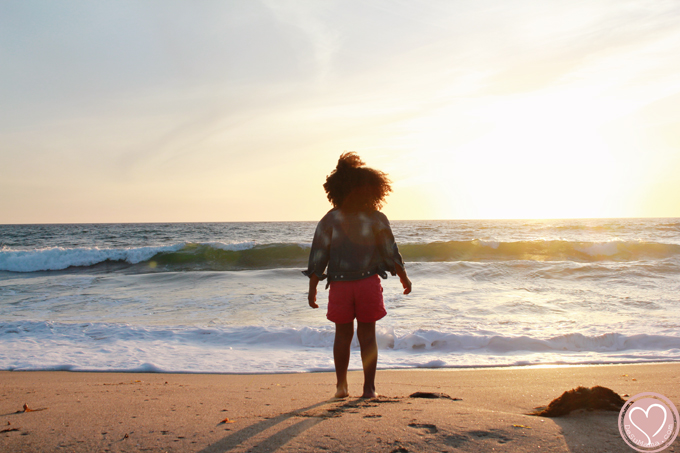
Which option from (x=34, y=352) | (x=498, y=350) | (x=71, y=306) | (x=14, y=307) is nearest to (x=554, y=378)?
(x=498, y=350)

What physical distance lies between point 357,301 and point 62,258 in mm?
19504

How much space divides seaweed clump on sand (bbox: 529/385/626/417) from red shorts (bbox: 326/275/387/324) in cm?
113

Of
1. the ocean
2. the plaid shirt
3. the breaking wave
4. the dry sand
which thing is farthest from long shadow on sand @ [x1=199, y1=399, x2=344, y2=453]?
the breaking wave

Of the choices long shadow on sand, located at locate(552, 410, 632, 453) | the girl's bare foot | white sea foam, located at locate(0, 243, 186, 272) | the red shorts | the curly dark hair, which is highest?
the curly dark hair

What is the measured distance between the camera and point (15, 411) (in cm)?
243

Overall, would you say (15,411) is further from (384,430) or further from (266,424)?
(384,430)

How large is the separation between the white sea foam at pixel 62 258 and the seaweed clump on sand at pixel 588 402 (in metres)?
18.8

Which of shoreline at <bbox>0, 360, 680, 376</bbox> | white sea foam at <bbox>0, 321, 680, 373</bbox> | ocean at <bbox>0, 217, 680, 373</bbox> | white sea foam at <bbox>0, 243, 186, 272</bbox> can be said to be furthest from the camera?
white sea foam at <bbox>0, 243, 186, 272</bbox>

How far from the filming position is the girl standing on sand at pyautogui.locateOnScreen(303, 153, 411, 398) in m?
2.76

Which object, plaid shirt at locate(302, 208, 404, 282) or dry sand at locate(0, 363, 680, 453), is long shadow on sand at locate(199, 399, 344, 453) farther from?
plaid shirt at locate(302, 208, 404, 282)

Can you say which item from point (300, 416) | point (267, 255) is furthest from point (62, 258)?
point (300, 416)

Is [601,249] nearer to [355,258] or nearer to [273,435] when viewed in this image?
[355,258]

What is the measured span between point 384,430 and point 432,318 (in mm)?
4520

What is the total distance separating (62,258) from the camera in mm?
17797
